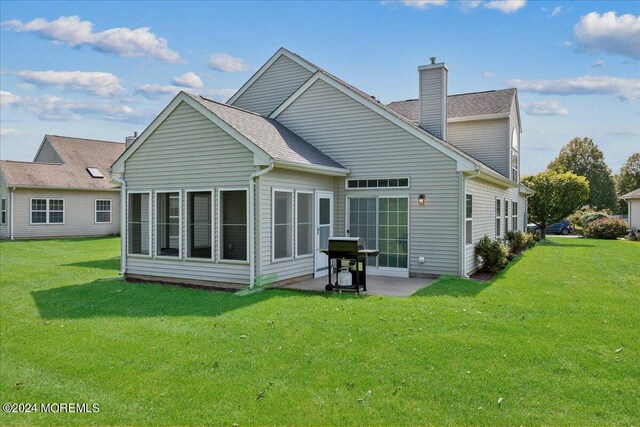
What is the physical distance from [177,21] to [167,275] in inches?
265

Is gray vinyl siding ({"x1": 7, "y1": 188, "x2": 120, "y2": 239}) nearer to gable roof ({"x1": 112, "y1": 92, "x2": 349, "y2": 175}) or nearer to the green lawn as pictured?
gable roof ({"x1": 112, "y1": 92, "x2": 349, "y2": 175})

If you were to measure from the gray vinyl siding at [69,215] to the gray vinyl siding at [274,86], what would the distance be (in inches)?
586

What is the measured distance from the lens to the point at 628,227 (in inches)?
1148

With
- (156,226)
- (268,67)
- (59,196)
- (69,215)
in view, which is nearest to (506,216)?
(268,67)

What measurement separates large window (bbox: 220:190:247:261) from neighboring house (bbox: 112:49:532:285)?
31mm

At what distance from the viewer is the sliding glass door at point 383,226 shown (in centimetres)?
1166

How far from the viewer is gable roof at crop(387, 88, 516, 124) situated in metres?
16.5

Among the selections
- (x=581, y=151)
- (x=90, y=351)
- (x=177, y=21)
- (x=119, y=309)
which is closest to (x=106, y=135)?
(x=177, y=21)

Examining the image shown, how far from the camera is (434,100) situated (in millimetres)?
13531

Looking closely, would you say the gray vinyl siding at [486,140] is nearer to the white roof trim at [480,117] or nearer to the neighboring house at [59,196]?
the white roof trim at [480,117]

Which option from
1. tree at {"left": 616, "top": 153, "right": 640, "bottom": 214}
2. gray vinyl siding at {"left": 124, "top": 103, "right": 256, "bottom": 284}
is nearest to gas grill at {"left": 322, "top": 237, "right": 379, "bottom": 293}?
gray vinyl siding at {"left": 124, "top": 103, "right": 256, "bottom": 284}

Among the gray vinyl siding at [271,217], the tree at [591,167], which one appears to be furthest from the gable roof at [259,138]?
the tree at [591,167]

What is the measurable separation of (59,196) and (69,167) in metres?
2.90

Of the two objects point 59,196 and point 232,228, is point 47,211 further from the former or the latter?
point 232,228
